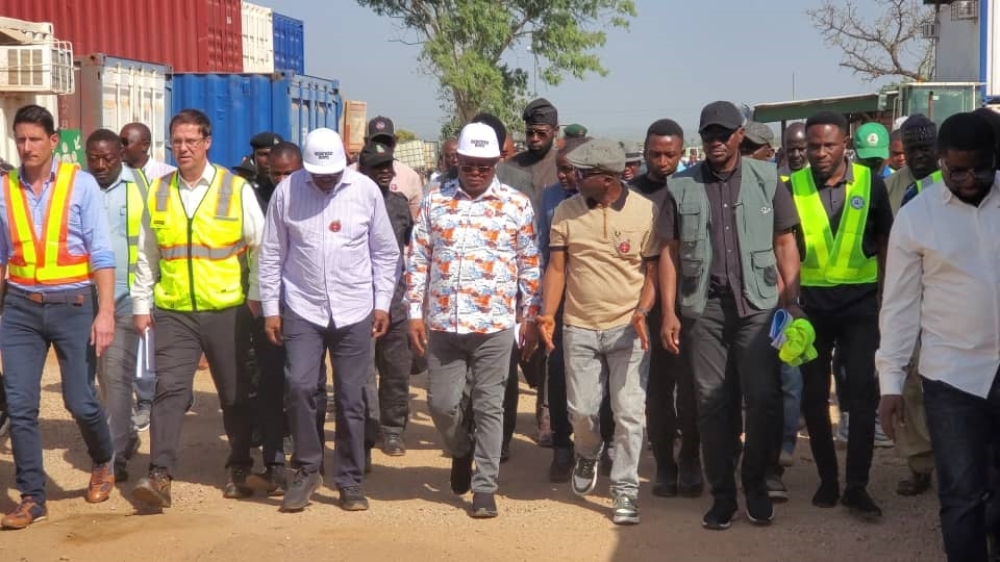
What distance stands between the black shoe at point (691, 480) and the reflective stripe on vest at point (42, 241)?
354 cm

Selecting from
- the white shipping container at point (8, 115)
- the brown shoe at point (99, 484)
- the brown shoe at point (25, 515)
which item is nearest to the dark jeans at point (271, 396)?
the brown shoe at point (99, 484)

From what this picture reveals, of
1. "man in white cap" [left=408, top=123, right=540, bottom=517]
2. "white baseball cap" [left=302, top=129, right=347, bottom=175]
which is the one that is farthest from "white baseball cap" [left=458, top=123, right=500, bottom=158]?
"white baseball cap" [left=302, top=129, right=347, bottom=175]

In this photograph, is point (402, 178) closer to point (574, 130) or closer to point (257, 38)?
point (574, 130)

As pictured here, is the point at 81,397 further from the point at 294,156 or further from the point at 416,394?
the point at 416,394

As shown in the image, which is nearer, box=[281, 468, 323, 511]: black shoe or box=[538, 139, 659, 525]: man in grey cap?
box=[538, 139, 659, 525]: man in grey cap

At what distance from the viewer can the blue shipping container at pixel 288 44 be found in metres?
27.5

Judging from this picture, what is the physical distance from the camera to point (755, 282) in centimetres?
681

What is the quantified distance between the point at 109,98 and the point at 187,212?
9.95m

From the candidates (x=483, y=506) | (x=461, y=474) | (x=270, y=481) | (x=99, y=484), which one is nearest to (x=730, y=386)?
(x=483, y=506)

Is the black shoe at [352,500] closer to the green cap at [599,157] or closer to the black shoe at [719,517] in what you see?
the black shoe at [719,517]

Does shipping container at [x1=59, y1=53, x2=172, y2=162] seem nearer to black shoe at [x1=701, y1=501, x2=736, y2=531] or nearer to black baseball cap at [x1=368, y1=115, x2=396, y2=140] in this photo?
black baseball cap at [x1=368, y1=115, x2=396, y2=140]

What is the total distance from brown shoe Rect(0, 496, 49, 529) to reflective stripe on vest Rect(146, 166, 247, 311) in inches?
49.5

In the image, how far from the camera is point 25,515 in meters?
7.09

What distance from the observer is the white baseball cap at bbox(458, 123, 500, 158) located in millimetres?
7137
